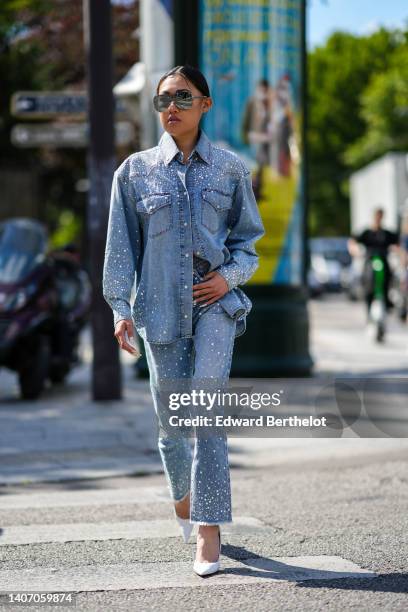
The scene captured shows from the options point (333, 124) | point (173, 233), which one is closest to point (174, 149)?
point (173, 233)

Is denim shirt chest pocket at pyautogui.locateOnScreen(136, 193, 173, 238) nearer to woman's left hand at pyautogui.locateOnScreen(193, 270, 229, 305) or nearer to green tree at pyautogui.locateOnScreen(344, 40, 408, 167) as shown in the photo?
woman's left hand at pyautogui.locateOnScreen(193, 270, 229, 305)

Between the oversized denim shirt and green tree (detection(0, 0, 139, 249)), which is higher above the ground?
green tree (detection(0, 0, 139, 249))

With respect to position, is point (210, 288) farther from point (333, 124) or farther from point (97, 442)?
point (333, 124)

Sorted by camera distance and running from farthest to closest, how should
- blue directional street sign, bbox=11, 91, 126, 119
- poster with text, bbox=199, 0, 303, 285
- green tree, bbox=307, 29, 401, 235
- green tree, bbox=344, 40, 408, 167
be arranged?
green tree, bbox=307, 29, 401, 235 < green tree, bbox=344, 40, 408, 167 < poster with text, bbox=199, 0, 303, 285 < blue directional street sign, bbox=11, 91, 126, 119

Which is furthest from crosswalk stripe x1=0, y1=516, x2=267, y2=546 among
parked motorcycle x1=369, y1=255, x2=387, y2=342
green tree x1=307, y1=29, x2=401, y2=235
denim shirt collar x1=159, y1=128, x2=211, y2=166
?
green tree x1=307, y1=29, x2=401, y2=235

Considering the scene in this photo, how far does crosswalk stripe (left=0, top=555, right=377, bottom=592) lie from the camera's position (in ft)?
14.2

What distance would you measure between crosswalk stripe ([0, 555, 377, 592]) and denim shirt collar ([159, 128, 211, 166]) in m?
1.49

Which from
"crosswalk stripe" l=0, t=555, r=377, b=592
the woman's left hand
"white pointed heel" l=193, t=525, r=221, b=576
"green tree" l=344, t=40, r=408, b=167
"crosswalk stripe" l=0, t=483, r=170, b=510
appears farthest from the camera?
"green tree" l=344, t=40, r=408, b=167

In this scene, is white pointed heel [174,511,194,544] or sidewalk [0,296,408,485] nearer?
white pointed heel [174,511,194,544]


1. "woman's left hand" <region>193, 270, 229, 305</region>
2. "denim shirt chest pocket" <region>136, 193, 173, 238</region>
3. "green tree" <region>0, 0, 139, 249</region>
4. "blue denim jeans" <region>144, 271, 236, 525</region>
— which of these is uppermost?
"green tree" <region>0, 0, 139, 249</region>

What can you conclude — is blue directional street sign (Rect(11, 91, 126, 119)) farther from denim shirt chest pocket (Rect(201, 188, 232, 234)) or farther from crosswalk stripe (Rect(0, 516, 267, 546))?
denim shirt chest pocket (Rect(201, 188, 232, 234))

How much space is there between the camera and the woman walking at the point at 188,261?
177 inches

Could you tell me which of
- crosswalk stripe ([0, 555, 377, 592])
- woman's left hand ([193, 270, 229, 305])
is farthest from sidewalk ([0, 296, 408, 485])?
woman's left hand ([193, 270, 229, 305])

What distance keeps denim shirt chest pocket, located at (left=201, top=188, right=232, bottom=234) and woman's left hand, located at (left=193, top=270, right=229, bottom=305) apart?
0.19 metres
